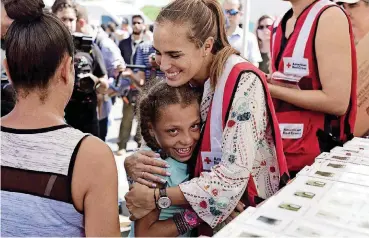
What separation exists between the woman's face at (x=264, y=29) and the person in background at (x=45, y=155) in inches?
191

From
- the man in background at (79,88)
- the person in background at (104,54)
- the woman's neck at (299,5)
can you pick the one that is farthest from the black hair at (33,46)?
the person in background at (104,54)

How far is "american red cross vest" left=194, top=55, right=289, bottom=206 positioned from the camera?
1.39m

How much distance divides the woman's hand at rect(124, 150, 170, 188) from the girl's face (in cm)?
7

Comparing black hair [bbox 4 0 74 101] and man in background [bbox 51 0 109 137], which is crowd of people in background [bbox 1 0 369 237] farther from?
man in background [bbox 51 0 109 137]

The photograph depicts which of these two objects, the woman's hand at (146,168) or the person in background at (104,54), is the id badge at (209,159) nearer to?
the woman's hand at (146,168)

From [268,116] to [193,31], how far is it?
35 cm

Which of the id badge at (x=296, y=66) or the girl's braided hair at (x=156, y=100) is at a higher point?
the id badge at (x=296, y=66)

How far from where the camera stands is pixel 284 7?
211 inches

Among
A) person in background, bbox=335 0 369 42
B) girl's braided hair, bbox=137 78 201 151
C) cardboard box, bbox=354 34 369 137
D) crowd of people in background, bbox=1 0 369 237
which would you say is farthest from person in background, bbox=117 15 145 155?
girl's braided hair, bbox=137 78 201 151

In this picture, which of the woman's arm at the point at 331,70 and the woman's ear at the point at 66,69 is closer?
the woman's ear at the point at 66,69

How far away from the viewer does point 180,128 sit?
5.08ft

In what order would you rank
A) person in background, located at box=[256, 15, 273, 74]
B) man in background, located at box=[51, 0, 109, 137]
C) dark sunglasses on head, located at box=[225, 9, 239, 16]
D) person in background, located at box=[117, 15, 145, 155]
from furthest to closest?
person in background, located at box=[256, 15, 273, 74]
person in background, located at box=[117, 15, 145, 155]
dark sunglasses on head, located at box=[225, 9, 239, 16]
man in background, located at box=[51, 0, 109, 137]

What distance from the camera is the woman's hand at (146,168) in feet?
4.91

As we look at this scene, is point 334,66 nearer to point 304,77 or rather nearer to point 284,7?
point 304,77
